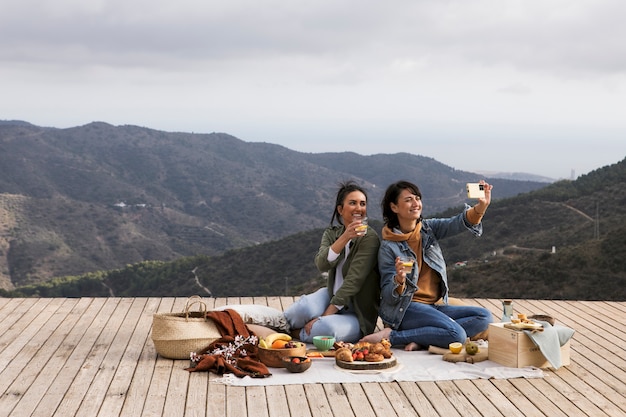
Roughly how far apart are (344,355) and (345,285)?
0.62 metres

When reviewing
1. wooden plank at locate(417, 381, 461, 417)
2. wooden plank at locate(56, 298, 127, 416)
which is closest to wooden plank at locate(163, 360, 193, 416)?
wooden plank at locate(56, 298, 127, 416)

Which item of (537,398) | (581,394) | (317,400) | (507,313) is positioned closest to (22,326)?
(317,400)

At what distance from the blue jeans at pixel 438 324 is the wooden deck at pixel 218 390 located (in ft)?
1.91

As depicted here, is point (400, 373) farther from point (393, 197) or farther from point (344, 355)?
point (393, 197)

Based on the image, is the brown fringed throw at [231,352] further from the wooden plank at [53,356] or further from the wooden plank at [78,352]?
the wooden plank at [53,356]

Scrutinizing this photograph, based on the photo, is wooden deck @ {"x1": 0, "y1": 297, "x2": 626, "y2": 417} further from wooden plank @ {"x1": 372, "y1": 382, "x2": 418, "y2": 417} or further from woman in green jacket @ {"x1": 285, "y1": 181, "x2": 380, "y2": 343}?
woman in green jacket @ {"x1": 285, "y1": 181, "x2": 380, "y2": 343}

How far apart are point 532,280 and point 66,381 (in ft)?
42.6

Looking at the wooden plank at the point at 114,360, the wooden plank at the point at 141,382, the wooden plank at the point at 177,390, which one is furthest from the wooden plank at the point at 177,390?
the wooden plank at the point at 114,360

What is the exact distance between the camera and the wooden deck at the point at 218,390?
154 inches

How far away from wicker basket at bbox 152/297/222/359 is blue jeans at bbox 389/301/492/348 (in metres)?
1.10

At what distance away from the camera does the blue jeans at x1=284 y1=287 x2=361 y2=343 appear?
510 cm

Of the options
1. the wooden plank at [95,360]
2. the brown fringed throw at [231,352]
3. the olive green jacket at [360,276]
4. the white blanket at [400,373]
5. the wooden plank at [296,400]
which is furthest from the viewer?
the olive green jacket at [360,276]

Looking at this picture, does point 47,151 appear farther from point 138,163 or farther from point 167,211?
point 167,211

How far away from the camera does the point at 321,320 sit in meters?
5.14
